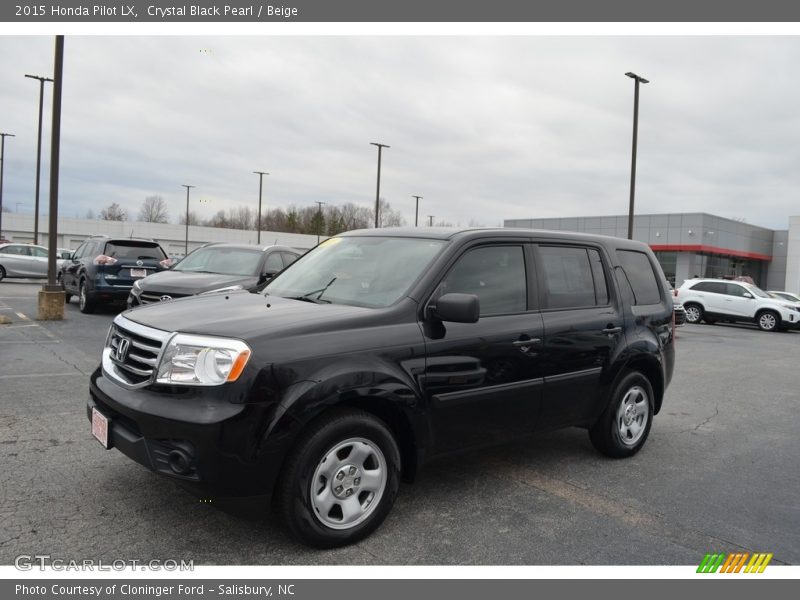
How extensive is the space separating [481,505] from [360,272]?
5.58 ft

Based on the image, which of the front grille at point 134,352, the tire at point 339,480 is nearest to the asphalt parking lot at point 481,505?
the tire at point 339,480

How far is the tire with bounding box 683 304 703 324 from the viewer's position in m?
22.5

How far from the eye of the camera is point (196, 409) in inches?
124

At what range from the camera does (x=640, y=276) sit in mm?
5730

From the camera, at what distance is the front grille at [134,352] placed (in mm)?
3443

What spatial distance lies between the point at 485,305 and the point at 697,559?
188 cm

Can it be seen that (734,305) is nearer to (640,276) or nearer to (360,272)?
(640,276)

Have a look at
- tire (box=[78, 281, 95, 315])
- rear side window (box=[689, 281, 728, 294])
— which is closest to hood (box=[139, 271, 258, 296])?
tire (box=[78, 281, 95, 315])

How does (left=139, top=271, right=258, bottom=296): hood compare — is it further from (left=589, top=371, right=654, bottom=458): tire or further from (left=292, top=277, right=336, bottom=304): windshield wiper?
(left=589, top=371, right=654, bottom=458): tire

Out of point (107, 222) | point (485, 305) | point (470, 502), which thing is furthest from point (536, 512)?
point (107, 222)

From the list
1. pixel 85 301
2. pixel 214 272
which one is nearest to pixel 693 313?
pixel 214 272

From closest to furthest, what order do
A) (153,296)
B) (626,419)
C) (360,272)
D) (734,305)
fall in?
(360,272) < (626,419) < (153,296) < (734,305)

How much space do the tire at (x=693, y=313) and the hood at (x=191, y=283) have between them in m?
17.4

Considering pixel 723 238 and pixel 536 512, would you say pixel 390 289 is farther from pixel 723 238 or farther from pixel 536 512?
pixel 723 238
